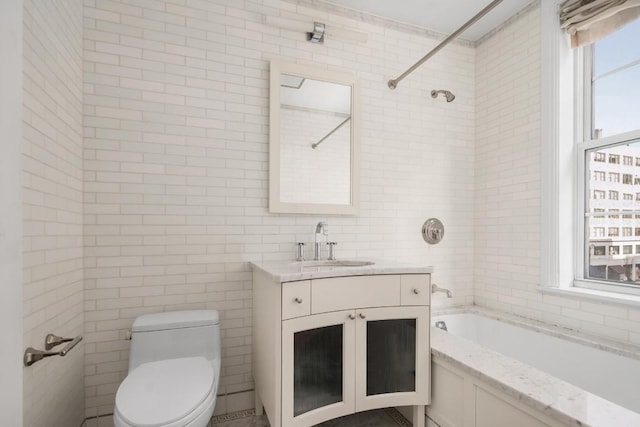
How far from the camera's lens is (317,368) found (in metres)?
1.78

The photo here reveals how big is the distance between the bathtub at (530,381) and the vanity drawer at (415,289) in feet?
0.97

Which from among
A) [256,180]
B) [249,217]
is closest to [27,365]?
[249,217]

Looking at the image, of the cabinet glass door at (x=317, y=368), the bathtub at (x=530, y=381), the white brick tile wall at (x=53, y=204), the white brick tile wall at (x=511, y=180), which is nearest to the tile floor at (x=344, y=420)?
the bathtub at (x=530, y=381)

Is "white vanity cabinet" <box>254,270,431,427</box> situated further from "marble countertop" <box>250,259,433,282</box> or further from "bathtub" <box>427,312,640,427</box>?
"bathtub" <box>427,312,640,427</box>

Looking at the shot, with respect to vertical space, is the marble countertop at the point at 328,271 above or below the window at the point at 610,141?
below

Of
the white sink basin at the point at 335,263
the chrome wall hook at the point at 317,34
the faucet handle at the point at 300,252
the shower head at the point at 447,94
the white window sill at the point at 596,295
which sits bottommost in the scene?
the white window sill at the point at 596,295

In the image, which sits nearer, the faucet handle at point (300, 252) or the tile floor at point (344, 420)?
the tile floor at point (344, 420)

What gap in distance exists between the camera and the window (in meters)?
2.07

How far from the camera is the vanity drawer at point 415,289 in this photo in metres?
1.93

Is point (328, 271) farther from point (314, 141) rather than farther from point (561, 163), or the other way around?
point (561, 163)

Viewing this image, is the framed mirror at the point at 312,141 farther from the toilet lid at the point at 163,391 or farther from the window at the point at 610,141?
the window at the point at 610,141

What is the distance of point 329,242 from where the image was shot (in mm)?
2436

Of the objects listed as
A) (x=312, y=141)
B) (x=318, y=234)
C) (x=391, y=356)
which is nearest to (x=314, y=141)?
(x=312, y=141)

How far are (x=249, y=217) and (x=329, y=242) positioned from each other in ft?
1.92
